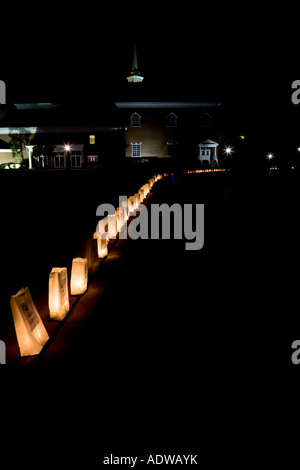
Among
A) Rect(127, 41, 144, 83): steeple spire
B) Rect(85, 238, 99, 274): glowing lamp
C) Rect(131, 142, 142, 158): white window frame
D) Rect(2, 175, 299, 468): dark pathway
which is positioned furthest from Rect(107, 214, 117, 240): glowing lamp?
Rect(127, 41, 144, 83): steeple spire

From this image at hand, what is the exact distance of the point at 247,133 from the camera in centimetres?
4541

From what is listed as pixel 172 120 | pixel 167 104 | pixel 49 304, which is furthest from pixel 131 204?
pixel 167 104

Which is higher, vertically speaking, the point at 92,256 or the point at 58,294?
the point at 92,256

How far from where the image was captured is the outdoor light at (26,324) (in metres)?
3.38

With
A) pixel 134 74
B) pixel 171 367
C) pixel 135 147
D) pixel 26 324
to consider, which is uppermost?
pixel 134 74

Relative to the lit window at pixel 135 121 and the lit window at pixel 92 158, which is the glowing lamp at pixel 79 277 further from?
the lit window at pixel 135 121

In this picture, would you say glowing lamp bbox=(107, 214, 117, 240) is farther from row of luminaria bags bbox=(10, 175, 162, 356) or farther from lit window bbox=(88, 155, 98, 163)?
lit window bbox=(88, 155, 98, 163)

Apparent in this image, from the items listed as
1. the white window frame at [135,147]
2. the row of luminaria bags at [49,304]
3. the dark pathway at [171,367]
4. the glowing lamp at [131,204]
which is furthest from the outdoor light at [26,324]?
the white window frame at [135,147]

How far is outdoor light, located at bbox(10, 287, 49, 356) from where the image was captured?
3377 millimetres

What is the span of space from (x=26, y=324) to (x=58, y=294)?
2.57 ft

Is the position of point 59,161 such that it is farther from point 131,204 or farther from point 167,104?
point 131,204

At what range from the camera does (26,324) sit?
3428 millimetres
